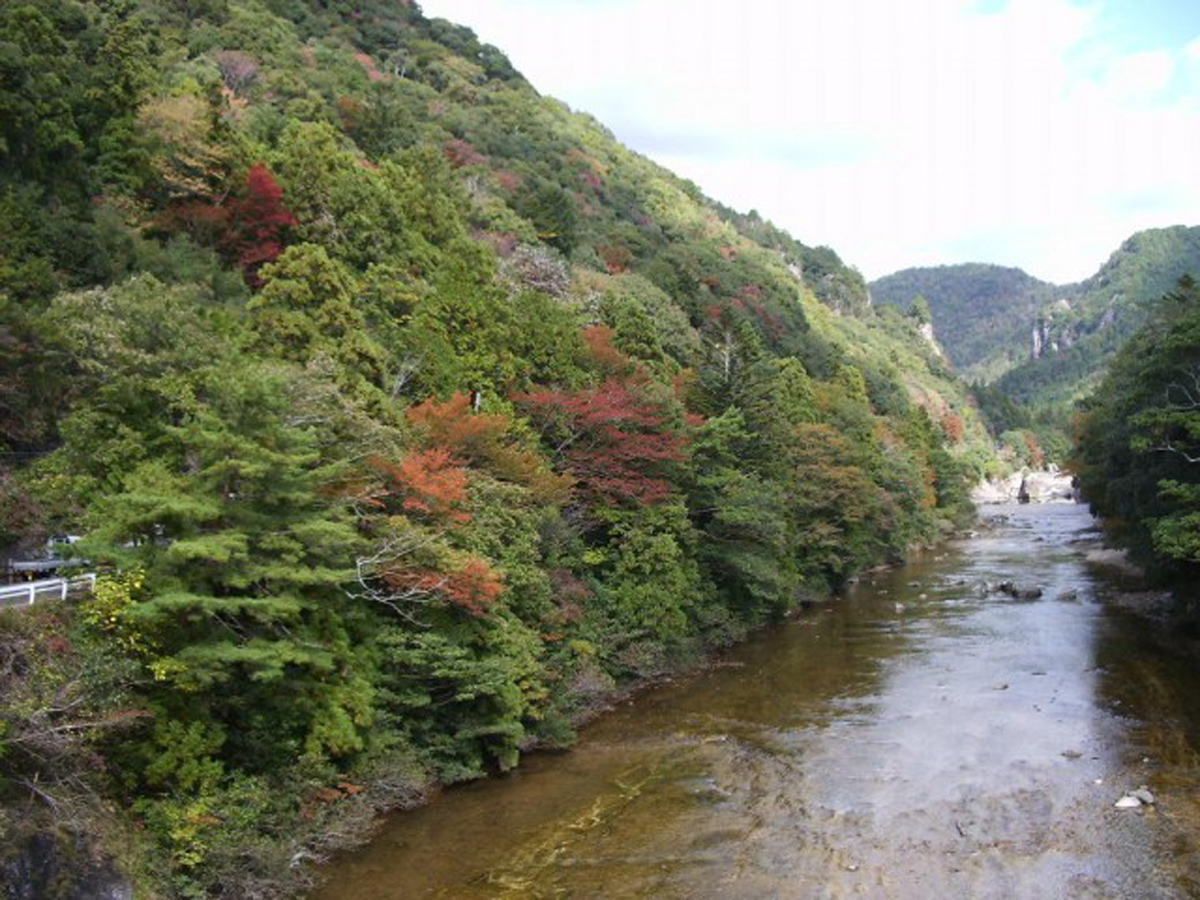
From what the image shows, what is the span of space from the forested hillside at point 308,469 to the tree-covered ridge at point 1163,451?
1347cm

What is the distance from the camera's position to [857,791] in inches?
744

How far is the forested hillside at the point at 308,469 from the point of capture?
14.5 m

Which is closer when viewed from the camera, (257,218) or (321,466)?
(321,466)

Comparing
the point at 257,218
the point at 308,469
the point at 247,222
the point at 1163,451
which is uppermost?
the point at 257,218

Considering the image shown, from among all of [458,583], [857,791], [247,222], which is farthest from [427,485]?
[247,222]

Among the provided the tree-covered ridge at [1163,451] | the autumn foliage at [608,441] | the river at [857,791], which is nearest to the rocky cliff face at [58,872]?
the river at [857,791]

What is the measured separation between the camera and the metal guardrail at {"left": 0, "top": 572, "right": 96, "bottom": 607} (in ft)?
49.0

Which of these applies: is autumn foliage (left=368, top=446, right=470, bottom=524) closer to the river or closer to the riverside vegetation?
the riverside vegetation

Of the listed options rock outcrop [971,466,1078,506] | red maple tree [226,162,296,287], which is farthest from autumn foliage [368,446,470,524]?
rock outcrop [971,466,1078,506]

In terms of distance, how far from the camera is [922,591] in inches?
1775

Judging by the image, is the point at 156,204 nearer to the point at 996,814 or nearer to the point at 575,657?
the point at 575,657

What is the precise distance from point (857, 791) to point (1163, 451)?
19.7 meters

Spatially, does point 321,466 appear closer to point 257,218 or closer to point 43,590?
point 43,590

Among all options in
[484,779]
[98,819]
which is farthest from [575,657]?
[98,819]
